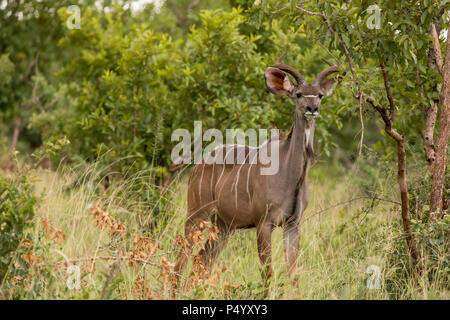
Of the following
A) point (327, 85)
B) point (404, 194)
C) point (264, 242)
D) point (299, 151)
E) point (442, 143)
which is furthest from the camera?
point (327, 85)

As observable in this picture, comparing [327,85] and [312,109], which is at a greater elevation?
[327,85]

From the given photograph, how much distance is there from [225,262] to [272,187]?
754 millimetres

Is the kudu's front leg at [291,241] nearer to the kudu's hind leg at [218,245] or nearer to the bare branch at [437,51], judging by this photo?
the kudu's hind leg at [218,245]

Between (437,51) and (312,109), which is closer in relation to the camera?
(312,109)

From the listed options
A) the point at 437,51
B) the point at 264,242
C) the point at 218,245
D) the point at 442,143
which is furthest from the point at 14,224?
the point at 437,51

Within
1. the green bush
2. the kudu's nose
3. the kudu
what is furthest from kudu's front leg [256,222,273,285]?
the green bush

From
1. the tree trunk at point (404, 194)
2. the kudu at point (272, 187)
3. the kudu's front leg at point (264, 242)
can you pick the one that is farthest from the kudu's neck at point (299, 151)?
the tree trunk at point (404, 194)

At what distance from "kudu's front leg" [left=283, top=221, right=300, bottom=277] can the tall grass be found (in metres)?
0.10

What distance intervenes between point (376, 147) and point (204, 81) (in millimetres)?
1898

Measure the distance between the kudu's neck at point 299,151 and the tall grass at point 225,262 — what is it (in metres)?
0.38

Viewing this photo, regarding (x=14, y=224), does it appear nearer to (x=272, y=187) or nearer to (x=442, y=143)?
(x=272, y=187)

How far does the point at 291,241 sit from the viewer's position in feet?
17.0
